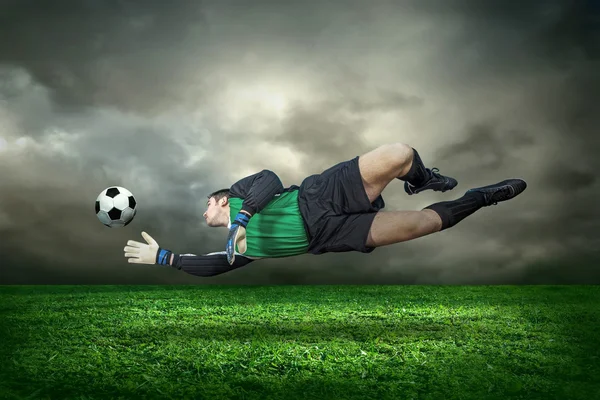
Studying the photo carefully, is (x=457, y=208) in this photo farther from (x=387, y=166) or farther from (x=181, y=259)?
(x=181, y=259)

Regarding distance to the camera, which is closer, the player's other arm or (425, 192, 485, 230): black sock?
the player's other arm

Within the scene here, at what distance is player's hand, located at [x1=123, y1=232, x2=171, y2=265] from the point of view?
17.1ft

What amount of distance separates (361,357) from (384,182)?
7.08ft

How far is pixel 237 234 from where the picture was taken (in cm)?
457

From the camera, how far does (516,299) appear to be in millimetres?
11875

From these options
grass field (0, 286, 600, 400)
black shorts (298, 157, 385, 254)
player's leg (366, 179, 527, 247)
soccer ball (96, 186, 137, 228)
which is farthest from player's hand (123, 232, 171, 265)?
player's leg (366, 179, 527, 247)

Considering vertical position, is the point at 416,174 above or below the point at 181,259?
above

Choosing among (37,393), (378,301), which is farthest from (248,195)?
(378,301)

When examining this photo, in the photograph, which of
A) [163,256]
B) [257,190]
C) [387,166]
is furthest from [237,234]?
[387,166]

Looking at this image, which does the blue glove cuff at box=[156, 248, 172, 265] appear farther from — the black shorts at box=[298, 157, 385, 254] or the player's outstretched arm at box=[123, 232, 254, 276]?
the black shorts at box=[298, 157, 385, 254]

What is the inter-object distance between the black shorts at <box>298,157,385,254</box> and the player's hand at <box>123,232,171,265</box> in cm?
143

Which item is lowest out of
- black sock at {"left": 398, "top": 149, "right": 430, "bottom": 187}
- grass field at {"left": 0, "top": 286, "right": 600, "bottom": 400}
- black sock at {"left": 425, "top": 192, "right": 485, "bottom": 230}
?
grass field at {"left": 0, "top": 286, "right": 600, "bottom": 400}

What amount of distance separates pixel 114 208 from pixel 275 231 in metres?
1.73

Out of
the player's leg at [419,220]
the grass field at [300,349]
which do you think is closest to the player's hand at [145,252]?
the grass field at [300,349]
